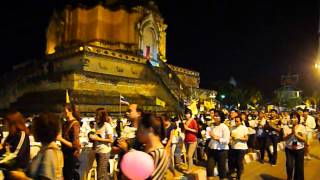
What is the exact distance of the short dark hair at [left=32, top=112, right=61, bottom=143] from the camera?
424 cm

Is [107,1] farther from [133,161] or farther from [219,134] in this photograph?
[133,161]

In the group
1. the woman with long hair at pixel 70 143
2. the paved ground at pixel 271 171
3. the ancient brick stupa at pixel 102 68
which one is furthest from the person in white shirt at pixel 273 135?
the ancient brick stupa at pixel 102 68

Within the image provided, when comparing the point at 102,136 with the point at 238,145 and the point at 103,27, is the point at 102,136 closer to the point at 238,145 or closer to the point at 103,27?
the point at 238,145

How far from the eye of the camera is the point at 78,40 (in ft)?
115

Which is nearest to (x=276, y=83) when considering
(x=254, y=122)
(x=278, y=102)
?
(x=278, y=102)

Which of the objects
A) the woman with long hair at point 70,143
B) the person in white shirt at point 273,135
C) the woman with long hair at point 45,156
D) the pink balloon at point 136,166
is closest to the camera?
the pink balloon at point 136,166

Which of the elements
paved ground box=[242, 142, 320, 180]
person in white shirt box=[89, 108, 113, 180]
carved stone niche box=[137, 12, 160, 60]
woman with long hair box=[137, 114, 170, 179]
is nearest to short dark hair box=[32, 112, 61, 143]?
woman with long hair box=[137, 114, 170, 179]

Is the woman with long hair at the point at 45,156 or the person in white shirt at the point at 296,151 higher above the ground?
the woman with long hair at the point at 45,156

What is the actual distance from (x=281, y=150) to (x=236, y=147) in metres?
7.78

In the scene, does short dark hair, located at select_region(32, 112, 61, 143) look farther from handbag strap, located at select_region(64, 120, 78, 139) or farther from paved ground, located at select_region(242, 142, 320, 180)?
paved ground, located at select_region(242, 142, 320, 180)

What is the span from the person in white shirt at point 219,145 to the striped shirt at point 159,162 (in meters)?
5.31

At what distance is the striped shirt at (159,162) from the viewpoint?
3.76 metres

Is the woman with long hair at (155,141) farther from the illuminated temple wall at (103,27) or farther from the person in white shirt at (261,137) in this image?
the illuminated temple wall at (103,27)

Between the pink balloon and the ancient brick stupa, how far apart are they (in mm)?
19751
